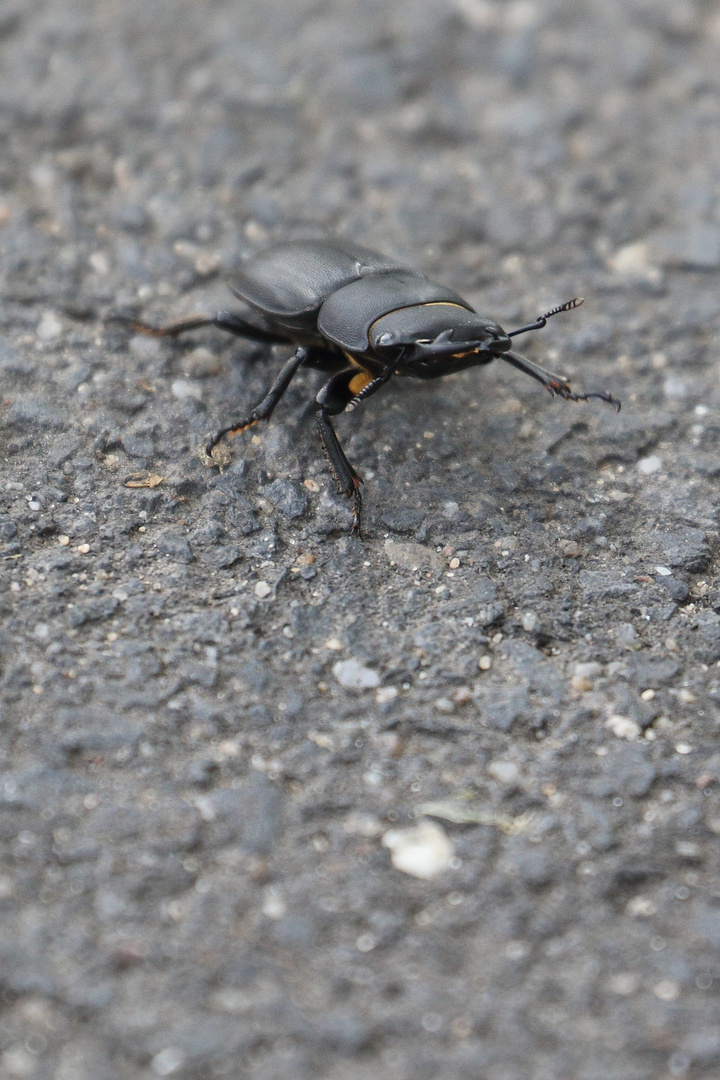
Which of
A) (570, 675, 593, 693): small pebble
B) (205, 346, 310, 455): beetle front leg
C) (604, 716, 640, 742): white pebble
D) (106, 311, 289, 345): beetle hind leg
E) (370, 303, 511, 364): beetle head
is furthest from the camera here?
(106, 311, 289, 345): beetle hind leg

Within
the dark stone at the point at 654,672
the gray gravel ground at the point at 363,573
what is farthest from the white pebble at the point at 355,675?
the dark stone at the point at 654,672

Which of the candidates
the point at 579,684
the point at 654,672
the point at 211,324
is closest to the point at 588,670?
the point at 579,684

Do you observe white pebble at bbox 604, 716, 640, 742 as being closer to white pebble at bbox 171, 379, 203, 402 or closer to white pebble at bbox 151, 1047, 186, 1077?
white pebble at bbox 151, 1047, 186, 1077

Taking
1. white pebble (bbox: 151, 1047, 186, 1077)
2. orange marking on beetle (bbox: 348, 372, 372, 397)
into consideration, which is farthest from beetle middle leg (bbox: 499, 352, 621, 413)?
white pebble (bbox: 151, 1047, 186, 1077)

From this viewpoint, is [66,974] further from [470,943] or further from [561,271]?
[561,271]

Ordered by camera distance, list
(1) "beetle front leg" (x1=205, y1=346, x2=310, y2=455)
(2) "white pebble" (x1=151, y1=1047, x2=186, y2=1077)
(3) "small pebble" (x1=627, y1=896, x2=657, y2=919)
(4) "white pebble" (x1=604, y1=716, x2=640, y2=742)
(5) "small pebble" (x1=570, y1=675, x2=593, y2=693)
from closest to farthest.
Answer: (2) "white pebble" (x1=151, y1=1047, x2=186, y2=1077)
(3) "small pebble" (x1=627, y1=896, x2=657, y2=919)
(4) "white pebble" (x1=604, y1=716, x2=640, y2=742)
(5) "small pebble" (x1=570, y1=675, x2=593, y2=693)
(1) "beetle front leg" (x1=205, y1=346, x2=310, y2=455)

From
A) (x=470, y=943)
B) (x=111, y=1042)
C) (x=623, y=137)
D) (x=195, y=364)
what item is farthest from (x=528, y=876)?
(x=623, y=137)

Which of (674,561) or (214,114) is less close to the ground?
(214,114)
